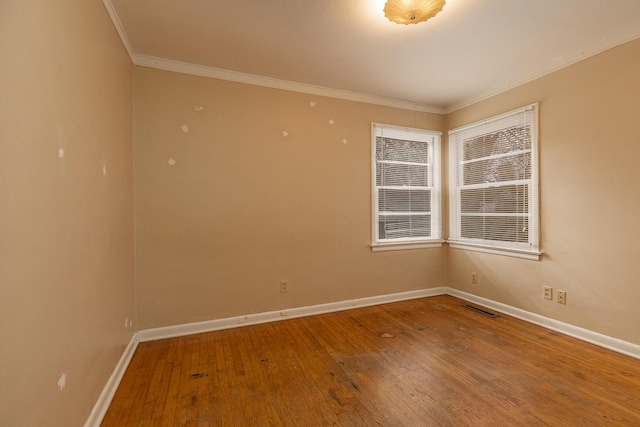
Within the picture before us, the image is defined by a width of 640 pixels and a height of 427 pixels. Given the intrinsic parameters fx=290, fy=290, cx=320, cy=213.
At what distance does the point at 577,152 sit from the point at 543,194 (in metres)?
0.47

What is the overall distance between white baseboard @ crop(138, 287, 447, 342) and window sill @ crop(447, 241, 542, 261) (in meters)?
0.68

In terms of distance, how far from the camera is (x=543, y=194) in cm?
293

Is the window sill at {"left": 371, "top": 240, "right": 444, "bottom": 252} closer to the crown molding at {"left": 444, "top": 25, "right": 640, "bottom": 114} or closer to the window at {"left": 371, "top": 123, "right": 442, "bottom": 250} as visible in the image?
the window at {"left": 371, "top": 123, "right": 442, "bottom": 250}

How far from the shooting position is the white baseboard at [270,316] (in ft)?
8.93

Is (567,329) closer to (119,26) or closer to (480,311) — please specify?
(480,311)

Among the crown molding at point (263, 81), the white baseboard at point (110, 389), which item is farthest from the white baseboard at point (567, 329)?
→ the white baseboard at point (110, 389)

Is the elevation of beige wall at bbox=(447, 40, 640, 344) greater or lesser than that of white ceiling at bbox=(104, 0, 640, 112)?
lesser

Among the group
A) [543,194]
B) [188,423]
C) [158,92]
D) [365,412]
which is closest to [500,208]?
[543,194]

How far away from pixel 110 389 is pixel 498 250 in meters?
3.78

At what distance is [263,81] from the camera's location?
307 cm

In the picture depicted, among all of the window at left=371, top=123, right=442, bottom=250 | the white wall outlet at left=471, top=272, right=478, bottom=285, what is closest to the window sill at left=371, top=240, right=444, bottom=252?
the window at left=371, top=123, right=442, bottom=250

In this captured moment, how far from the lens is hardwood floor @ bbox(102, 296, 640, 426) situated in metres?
1.68

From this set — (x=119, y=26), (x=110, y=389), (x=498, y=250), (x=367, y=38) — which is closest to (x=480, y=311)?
(x=498, y=250)

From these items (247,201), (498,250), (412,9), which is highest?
(412,9)
